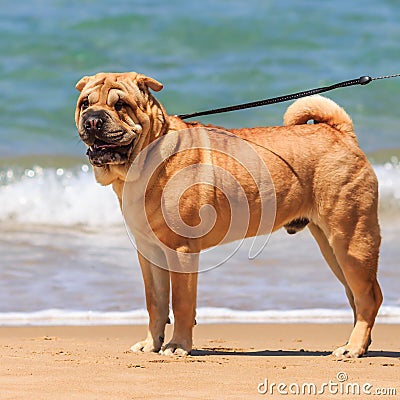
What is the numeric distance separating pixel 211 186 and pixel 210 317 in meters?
1.76

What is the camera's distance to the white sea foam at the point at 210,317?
652 cm

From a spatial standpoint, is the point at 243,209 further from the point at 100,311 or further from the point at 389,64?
the point at 389,64

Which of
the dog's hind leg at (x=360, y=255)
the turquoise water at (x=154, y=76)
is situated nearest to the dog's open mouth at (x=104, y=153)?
the dog's hind leg at (x=360, y=255)

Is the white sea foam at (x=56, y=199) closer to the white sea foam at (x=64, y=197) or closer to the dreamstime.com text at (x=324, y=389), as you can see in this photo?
the white sea foam at (x=64, y=197)

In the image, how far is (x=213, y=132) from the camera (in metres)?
5.41

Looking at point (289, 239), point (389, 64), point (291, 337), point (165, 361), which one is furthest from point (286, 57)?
point (165, 361)

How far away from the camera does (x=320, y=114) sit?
573 centimetres

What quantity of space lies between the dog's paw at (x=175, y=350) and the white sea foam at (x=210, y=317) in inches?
56.4

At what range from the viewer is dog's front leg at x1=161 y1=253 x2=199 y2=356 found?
5070 mm

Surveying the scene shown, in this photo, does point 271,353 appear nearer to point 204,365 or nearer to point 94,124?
point 204,365

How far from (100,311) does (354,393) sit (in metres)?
3.13
